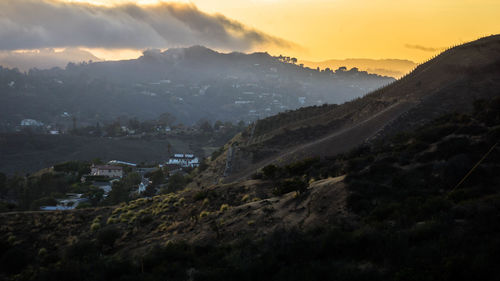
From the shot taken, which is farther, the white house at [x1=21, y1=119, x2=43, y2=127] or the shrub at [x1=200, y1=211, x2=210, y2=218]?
the white house at [x1=21, y1=119, x2=43, y2=127]

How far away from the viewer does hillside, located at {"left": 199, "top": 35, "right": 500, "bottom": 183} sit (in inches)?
1337

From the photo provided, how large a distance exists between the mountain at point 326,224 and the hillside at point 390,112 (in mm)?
325

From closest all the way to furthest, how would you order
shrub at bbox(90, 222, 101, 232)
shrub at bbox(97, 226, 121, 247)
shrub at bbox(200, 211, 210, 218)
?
shrub at bbox(97, 226, 121, 247) < shrub at bbox(200, 211, 210, 218) < shrub at bbox(90, 222, 101, 232)

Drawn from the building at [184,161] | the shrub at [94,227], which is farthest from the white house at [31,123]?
the shrub at [94,227]

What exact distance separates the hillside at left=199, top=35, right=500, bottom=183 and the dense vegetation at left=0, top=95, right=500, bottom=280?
1269 centimetres

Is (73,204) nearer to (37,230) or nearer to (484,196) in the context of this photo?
(37,230)

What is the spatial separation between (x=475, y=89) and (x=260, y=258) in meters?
29.4

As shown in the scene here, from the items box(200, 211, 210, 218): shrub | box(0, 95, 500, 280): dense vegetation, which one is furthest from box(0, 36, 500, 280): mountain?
box(200, 211, 210, 218): shrub

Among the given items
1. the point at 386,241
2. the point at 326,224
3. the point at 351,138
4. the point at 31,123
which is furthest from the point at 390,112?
the point at 31,123

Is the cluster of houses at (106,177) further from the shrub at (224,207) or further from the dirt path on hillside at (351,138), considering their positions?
the shrub at (224,207)

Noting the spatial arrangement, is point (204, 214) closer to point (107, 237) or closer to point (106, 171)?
point (107, 237)

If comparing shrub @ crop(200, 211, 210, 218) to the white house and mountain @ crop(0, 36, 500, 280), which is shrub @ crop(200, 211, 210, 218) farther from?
the white house

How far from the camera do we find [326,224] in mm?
14984

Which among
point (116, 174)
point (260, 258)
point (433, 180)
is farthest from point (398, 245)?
point (116, 174)
